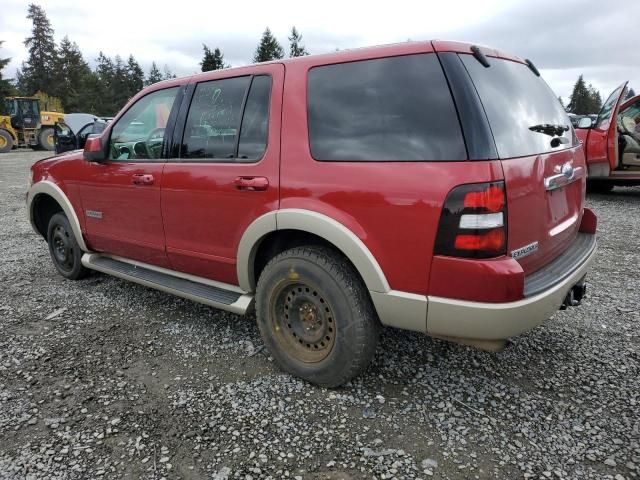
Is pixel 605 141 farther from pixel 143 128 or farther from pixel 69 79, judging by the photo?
pixel 69 79

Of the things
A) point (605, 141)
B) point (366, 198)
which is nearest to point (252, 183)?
point (366, 198)

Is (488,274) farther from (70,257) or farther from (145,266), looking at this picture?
(70,257)

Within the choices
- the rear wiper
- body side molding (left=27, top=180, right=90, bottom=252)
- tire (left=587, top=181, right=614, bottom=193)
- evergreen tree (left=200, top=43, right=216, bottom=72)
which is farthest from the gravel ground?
evergreen tree (left=200, top=43, right=216, bottom=72)

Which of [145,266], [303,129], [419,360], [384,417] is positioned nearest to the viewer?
[384,417]

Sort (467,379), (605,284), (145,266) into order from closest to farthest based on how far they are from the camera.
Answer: (467,379), (145,266), (605,284)

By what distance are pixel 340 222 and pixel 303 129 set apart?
0.61 meters

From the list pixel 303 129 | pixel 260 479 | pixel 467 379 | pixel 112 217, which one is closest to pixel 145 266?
pixel 112 217

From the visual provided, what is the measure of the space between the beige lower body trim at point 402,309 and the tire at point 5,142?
91.5ft

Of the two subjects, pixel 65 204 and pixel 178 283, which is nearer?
pixel 178 283

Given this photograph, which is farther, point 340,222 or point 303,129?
point 303,129

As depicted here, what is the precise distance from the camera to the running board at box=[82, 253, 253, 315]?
303 centimetres

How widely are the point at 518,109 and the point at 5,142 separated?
28328 millimetres

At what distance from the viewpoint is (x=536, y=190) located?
2283 mm

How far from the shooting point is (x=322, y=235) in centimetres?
247
